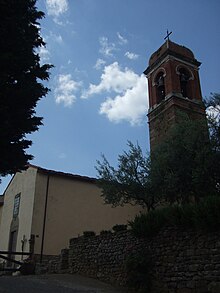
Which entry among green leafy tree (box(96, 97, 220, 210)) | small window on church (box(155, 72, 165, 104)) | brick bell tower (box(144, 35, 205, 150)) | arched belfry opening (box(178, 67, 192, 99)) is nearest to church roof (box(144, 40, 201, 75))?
brick bell tower (box(144, 35, 205, 150))

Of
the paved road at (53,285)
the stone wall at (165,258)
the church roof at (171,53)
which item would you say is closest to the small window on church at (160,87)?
the church roof at (171,53)

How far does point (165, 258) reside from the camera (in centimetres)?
1020

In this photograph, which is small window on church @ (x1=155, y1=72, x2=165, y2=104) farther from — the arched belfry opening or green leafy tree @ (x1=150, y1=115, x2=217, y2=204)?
green leafy tree @ (x1=150, y1=115, x2=217, y2=204)

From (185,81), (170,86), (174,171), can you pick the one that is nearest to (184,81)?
(185,81)

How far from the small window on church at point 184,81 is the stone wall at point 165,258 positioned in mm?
17339

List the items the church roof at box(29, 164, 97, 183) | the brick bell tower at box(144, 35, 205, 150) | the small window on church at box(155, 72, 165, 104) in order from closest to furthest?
1. the church roof at box(29, 164, 97, 183)
2. the brick bell tower at box(144, 35, 205, 150)
3. the small window on church at box(155, 72, 165, 104)

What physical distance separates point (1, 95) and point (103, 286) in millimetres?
7698

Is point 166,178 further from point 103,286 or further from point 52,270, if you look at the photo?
point 52,270

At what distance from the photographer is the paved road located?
392 inches

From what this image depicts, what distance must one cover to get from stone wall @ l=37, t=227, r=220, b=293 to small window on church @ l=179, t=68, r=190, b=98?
17339 millimetres

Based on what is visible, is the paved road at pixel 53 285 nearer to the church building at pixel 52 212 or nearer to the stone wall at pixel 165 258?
the stone wall at pixel 165 258

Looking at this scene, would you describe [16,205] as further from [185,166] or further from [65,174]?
[185,166]

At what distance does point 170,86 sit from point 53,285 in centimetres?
1910

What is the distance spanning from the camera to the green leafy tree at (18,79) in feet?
24.5
